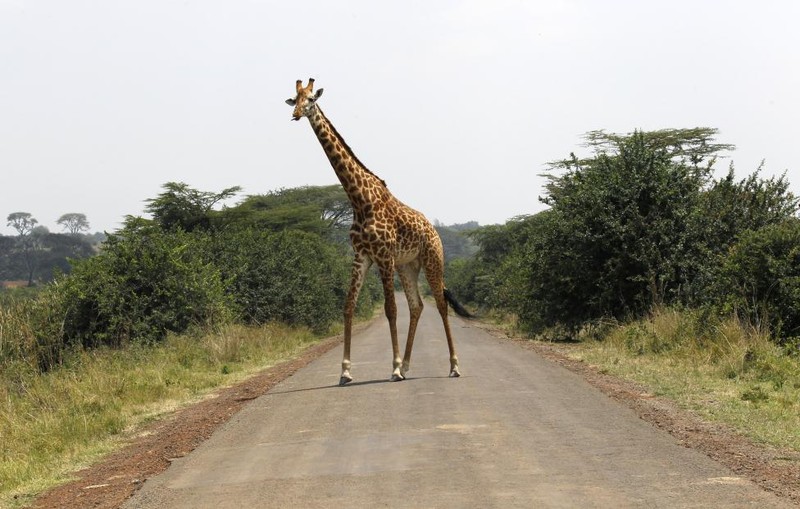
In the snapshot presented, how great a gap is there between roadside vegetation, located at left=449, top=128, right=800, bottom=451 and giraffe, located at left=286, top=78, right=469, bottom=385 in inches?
133

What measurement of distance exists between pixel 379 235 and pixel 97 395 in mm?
4730

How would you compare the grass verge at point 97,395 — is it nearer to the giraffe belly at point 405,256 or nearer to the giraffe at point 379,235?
the giraffe at point 379,235

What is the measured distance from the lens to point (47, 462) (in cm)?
964

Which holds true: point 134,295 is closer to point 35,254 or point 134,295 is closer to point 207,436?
point 207,436

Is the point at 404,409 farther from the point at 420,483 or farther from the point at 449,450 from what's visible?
the point at 420,483

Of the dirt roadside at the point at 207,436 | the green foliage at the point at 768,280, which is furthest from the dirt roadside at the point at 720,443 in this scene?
the green foliage at the point at 768,280

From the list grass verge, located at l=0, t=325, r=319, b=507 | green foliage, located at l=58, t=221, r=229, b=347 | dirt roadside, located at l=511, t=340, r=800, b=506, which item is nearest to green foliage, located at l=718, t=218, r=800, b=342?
dirt roadside, located at l=511, t=340, r=800, b=506

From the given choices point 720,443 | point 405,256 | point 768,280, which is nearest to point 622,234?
point 768,280

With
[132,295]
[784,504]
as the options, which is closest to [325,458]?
[784,504]

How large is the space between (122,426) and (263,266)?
18222mm

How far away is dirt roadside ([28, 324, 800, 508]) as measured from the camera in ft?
24.0

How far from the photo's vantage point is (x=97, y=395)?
44.3 feet

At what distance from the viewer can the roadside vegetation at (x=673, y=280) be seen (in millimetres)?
14188

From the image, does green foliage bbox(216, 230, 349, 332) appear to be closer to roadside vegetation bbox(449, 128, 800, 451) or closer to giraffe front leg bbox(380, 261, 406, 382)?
roadside vegetation bbox(449, 128, 800, 451)
